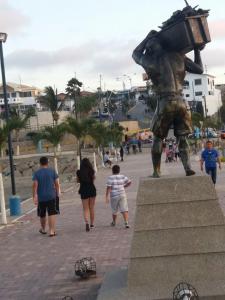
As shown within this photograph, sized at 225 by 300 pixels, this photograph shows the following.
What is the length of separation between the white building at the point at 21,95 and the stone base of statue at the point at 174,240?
92.9 m

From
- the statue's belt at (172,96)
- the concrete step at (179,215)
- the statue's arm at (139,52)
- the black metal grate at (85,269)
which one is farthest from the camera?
the black metal grate at (85,269)

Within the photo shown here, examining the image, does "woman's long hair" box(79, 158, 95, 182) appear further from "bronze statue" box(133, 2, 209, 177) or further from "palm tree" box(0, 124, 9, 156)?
"bronze statue" box(133, 2, 209, 177)

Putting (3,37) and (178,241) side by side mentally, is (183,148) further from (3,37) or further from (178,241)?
(3,37)

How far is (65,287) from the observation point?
25.7 ft

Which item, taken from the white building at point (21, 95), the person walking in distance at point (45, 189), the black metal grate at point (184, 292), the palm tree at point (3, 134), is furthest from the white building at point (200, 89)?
the black metal grate at point (184, 292)

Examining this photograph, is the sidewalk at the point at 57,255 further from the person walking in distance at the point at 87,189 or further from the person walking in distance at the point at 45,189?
the person walking in distance at the point at 45,189

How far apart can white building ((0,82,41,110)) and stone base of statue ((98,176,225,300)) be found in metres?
92.9

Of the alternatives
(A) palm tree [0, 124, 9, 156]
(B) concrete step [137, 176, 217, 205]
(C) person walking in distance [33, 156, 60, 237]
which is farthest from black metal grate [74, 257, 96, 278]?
(A) palm tree [0, 124, 9, 156]

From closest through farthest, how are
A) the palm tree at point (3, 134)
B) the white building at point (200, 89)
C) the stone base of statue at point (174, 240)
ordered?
the stone base of statue at point (174, 240), the palm tree at point (3, 134), the white building at point (200, 89)

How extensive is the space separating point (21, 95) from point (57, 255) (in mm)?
104907

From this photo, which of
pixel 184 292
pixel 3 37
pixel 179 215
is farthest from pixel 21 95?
pixel 184 292

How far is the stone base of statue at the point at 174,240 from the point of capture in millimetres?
6719

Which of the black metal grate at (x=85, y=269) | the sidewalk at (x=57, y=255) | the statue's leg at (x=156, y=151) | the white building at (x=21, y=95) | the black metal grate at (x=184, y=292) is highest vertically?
the white building at (x=21, y=95)

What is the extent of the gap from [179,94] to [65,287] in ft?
9.45
